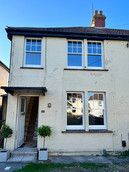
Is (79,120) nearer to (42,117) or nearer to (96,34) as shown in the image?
(42,117)

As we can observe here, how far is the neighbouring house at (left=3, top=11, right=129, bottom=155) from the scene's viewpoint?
10734 mm

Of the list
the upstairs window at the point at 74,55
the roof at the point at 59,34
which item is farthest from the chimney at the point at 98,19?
the upstairs window at the point at 74,55

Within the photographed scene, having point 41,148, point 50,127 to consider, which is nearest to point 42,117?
point 50,127

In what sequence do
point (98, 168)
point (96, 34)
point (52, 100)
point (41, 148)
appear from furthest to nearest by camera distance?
point (96, 34), point (52, 100), point (41, 148), point (98, 168)

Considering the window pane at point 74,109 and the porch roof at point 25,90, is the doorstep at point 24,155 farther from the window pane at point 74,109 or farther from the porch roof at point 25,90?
the porch roof at point 25,90

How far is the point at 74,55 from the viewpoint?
11797 millimetres

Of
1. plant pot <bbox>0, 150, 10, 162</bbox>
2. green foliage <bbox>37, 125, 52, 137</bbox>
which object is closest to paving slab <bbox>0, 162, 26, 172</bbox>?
plant pot <bbox>0, 150, 10, 162</bbox>

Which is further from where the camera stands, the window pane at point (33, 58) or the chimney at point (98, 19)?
the chimney at point (98, 19)

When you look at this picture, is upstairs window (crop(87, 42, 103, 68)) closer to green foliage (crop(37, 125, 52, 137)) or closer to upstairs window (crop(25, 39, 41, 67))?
upstairs window (crop(25, 39, 41, 67))

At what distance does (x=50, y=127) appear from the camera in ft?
34.9

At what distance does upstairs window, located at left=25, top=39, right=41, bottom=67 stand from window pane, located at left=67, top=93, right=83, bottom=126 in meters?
2.70

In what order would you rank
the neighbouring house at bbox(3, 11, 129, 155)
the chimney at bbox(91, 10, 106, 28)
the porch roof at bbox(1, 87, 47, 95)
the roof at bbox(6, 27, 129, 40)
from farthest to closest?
the chimney at bbox(91, 10, 106, 28), the roof at bbox(6, 27, 129, 40), the neighbouring house at bbox(3, 11, 129, 155), the porch roof at bbox(1, 87, 47, 95)

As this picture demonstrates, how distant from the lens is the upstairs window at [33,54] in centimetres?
1148

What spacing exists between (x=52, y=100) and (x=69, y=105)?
107 centimetres
